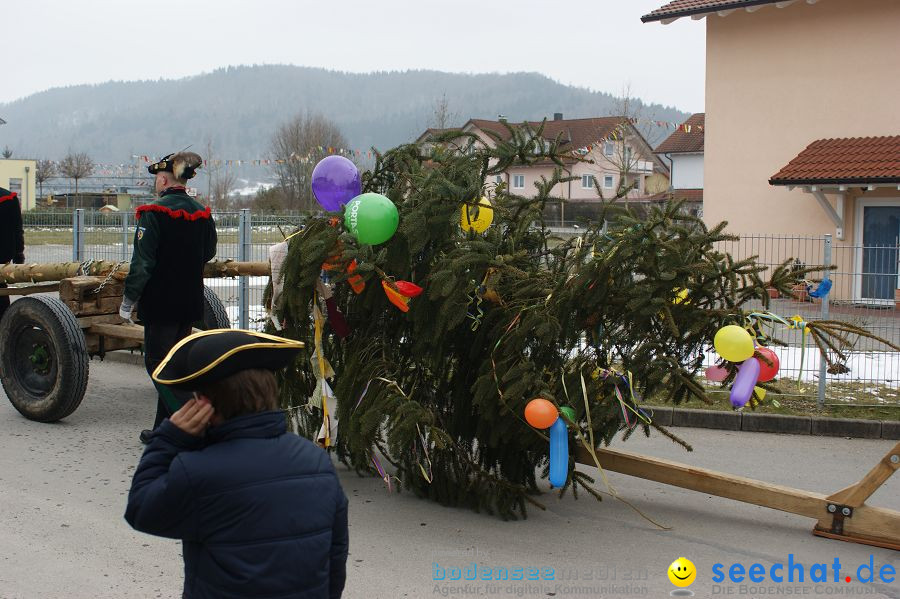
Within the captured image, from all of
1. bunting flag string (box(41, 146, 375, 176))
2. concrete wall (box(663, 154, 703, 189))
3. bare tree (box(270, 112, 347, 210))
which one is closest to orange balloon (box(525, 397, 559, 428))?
bunting flag string (box(41, 146, 375, 176))

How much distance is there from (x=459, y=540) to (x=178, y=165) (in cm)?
342

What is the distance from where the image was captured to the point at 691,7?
21.4m

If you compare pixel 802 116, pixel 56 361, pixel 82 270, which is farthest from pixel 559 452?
pixel 802 116

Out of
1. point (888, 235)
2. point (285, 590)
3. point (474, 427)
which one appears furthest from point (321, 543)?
point (888, 235)

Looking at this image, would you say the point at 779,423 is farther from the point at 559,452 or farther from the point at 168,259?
the point at 168,259

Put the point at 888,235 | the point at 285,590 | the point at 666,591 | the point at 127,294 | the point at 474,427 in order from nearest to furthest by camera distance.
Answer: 1. the point at 285,590
2. the point at 666,591
3. the point at 474,427
4. the point at 127,294
5. the point at 888,235

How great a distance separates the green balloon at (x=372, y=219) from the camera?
5.34 metres

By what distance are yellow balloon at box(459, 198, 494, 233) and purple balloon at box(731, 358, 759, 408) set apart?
5.49 feet

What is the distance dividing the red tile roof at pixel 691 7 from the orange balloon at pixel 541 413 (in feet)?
58.9

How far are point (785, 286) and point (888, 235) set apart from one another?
53.4 feet

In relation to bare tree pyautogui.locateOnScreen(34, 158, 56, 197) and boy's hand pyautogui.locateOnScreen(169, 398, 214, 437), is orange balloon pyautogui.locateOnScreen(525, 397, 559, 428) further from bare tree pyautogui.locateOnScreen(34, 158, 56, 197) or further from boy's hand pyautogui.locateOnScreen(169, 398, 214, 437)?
bare tree pyautogui.locateOnScreen(34, 158, 56, 197)

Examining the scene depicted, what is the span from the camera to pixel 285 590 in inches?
100

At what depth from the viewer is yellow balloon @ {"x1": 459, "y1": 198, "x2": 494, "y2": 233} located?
213 inches

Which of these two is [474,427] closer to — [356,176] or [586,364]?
[586,364]
